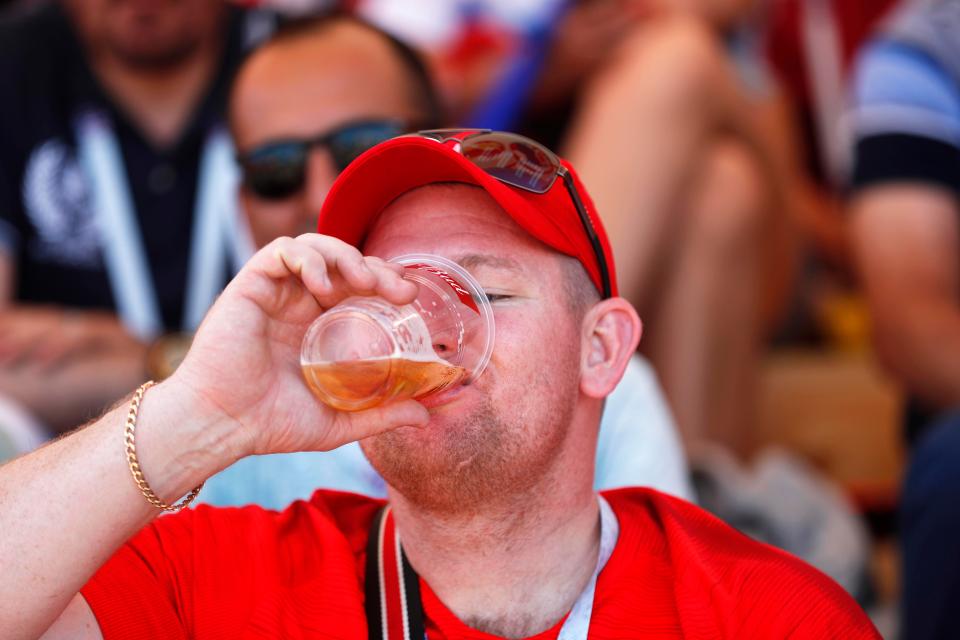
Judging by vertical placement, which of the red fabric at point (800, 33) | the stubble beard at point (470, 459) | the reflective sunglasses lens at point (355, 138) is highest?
the stubble beard at point (470, 459)

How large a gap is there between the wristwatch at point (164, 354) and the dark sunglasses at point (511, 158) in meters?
1.44

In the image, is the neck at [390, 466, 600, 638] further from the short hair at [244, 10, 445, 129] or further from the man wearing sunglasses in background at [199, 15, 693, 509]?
the short hair at [244, 10, 445, 129]

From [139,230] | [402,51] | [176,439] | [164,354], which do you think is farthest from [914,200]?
[176,439]

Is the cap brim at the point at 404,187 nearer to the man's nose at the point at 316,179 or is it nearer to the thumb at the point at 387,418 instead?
the thumb at the point at 387,418

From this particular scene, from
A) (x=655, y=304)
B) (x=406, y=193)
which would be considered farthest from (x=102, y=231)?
(x=406, y=193)

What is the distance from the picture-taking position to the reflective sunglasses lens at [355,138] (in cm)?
252

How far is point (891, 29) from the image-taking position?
11.2 feet

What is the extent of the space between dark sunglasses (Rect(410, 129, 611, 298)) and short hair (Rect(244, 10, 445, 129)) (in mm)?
1088

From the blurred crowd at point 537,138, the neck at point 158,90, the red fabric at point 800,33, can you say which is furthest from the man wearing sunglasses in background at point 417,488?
the red fabric at point 800,33

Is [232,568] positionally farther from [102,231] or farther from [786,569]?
[102,231]

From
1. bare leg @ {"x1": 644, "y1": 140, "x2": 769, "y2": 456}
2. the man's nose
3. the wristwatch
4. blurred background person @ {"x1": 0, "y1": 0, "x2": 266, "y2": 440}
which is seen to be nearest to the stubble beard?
the man's nose

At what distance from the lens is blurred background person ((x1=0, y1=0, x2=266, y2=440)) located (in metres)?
3.40

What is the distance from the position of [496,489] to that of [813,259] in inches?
137

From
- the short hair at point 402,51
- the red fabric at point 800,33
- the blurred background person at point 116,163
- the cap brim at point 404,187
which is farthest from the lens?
the red fabric at point 800,33
